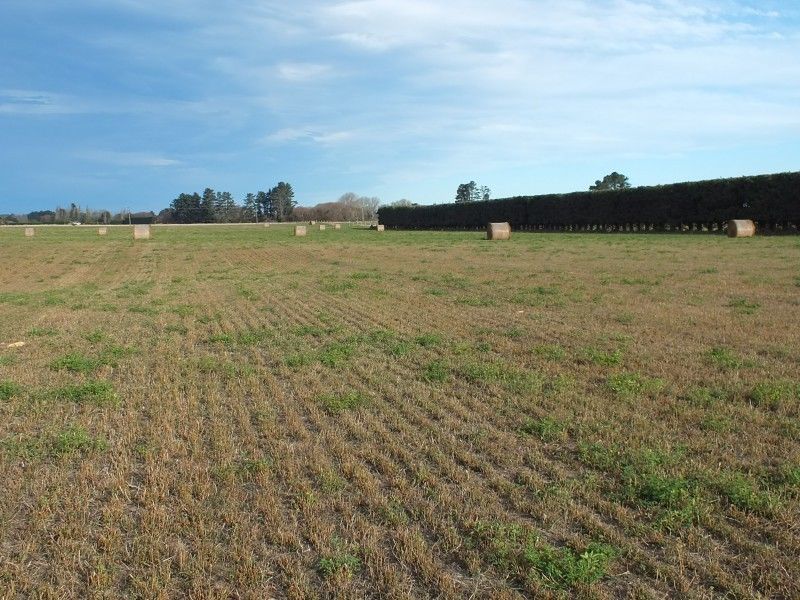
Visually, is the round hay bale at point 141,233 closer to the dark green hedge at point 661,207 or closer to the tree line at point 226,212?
Answer: the dark green hedge at point 661,207

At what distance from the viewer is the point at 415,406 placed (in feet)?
20.3

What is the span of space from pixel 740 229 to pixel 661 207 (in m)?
10.1

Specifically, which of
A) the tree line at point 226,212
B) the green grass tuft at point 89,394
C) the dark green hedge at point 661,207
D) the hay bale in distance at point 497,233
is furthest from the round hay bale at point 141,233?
the tree line at point 226,212

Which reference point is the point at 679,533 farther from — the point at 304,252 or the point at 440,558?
the point at 304,252

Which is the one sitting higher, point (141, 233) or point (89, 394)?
point (141, 233)

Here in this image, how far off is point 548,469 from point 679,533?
3.60ft

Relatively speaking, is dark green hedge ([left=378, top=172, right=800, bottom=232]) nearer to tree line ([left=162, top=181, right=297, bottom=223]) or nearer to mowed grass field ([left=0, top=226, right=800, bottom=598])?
mowed grass field ([left=0, top=226, right=800, bottom=598])

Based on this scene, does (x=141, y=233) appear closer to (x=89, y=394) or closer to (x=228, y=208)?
(x=89, y=394)

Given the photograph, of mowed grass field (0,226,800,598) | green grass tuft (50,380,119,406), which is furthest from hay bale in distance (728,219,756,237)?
green grass tuft (50,380,119,406)

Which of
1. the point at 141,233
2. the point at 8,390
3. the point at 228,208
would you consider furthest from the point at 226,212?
the point at 8,390

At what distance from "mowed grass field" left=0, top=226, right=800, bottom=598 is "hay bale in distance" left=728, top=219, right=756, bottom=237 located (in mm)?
24422

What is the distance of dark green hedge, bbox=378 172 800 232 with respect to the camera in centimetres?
3519

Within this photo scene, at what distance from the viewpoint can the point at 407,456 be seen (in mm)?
4930

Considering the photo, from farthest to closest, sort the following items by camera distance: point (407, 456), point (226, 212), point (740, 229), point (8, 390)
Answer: point (226, 212)
point (740, 229)
point (8, 390)
point (407, 456)
